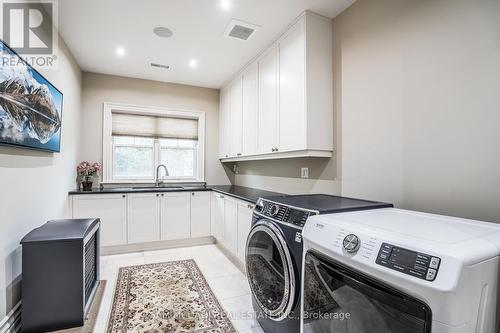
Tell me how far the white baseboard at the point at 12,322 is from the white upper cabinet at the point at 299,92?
249cm

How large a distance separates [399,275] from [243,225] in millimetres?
2087

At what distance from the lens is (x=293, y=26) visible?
8.11 ft

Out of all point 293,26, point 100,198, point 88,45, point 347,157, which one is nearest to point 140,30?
point 88,45

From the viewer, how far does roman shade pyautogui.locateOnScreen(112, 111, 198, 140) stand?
13.3ft

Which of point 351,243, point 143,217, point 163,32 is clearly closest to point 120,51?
point 163,32

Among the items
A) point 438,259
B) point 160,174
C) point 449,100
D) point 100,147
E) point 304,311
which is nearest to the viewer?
point 438,259

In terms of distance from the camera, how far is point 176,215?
375 cm

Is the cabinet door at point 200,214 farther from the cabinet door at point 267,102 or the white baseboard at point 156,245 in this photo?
the cabinet door at point 267,102

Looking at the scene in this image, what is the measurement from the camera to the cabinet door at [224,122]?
13.5 ft

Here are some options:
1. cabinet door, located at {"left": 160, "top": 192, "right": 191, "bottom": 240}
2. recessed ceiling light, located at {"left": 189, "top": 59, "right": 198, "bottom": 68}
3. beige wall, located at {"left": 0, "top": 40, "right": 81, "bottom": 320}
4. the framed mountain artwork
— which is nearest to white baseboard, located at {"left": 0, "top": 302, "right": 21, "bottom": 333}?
beige wall, located at {"left": 0, "top": 40, "right": 81, "bottom": 320}

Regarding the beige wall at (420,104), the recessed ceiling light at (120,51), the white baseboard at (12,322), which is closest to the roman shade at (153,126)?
the recessed ceiling light at (120,51)

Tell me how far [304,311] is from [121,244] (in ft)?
9.77

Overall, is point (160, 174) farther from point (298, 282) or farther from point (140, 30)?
point (298, 282)

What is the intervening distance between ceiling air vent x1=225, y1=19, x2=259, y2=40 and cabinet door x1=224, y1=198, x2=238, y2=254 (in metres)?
1.90
